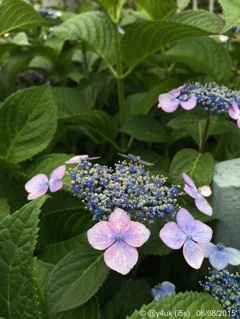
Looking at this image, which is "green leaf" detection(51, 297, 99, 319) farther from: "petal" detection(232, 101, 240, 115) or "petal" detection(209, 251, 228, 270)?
"petal" detection(232, 101, 240, 115)

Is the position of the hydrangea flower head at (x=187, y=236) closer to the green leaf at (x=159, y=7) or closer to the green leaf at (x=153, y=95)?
the green leaf at (x=153, y=95)

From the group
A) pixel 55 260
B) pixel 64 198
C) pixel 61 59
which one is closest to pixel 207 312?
pixel 55 260

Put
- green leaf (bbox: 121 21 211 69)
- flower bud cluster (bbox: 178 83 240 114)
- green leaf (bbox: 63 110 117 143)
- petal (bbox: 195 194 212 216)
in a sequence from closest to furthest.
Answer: petal (bbox: 195 194 212 216) < flower bud cluster (bbox: 178 83 240 114) < green leaf (bbox: 121 21 211 69) < green leaf (bbox: 63 110 117 143)

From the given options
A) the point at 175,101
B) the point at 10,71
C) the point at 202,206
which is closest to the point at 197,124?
the point at 175,101

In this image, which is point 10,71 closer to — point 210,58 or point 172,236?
point 210,58

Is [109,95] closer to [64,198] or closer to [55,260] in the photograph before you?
[64,198]

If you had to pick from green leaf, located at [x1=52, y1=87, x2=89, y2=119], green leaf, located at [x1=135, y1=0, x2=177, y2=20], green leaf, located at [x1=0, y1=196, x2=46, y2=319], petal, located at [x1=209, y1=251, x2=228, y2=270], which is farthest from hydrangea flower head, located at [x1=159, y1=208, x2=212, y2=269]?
green leaf, located at [x1=135, y1=0, x2=177, y2=20]
